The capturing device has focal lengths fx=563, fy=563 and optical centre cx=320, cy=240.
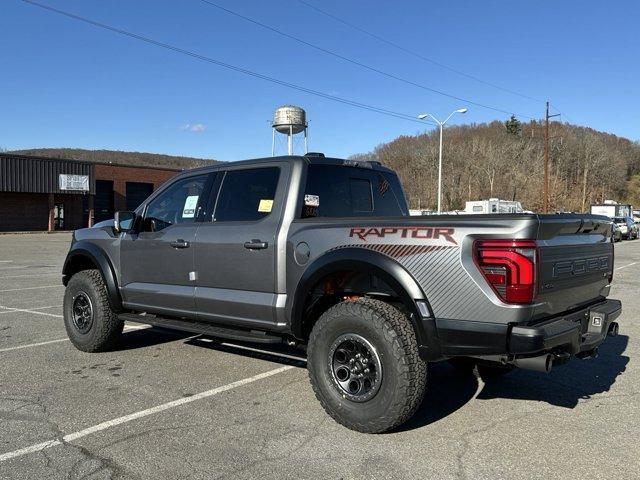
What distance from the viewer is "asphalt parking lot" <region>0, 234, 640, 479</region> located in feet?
11.1

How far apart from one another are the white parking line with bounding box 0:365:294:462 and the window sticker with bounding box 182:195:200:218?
1.64m

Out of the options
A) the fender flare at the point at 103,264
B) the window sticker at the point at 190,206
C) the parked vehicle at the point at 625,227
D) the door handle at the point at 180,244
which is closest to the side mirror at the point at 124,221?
the fender flare at the point at 103,264

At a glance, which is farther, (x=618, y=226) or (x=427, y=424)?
(x=618, y=226)

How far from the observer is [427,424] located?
411 centimetres

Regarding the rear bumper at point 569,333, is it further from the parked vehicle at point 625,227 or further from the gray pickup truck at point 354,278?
the parked vehicle at point 625,227

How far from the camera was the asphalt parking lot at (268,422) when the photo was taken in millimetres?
3396

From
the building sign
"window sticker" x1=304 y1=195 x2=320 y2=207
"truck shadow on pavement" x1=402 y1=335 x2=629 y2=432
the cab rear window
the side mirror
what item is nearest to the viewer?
"truck shadow on pavement" x1=402 y1=335 x2=629 y2=432

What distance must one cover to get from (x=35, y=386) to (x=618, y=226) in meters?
36.5

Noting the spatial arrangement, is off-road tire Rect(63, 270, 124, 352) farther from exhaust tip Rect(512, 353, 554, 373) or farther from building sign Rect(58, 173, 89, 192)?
building sign Rect(58, 173, 89, 192)

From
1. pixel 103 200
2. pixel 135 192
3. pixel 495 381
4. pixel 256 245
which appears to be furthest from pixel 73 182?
pixel 495 381

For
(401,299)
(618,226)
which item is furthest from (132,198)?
(401,299)

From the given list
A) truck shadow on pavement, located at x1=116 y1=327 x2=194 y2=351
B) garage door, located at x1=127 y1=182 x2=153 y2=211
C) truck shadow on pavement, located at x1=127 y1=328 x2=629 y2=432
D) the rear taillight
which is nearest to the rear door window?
truck shadow on pavement, located at x1=127 y1=328 x2=629 y2=432

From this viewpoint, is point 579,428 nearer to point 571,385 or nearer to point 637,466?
point 637,466

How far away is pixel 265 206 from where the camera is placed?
4793 millimetres
